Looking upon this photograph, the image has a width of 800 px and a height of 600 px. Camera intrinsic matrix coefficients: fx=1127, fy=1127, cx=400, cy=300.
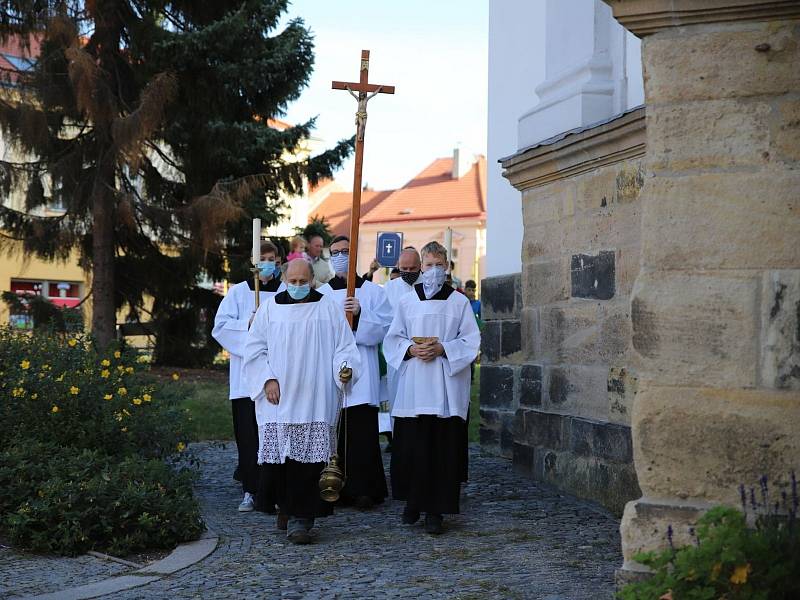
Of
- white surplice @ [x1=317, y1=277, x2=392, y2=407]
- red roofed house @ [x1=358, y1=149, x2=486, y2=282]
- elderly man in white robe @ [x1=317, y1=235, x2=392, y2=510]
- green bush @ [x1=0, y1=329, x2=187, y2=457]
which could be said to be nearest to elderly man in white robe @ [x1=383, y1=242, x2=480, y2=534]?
elderly man in white robe @ [x1=317, y1=235, x2=392, y2=510]

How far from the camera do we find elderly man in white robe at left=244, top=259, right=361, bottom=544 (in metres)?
6.93

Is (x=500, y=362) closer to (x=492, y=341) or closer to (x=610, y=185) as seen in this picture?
(x=492, y=341)

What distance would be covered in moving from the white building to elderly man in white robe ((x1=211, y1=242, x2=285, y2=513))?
2473 mm

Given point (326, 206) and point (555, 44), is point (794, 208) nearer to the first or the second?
point (555, 44)

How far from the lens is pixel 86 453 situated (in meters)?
7.01

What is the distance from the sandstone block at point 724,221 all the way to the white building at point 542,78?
3.91 meters

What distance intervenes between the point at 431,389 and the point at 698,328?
10.3 ft

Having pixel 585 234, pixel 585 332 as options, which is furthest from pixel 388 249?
pixel 585 332

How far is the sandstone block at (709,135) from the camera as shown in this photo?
14.1 ft

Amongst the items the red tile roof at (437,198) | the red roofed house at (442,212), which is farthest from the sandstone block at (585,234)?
the red tile roof at (437,198)

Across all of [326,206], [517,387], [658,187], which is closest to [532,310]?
[517,387]

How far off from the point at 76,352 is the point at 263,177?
979 centimetres

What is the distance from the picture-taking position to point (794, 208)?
424 cm

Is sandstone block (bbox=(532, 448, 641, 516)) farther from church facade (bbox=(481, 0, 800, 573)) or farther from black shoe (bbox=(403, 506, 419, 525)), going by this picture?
church facade (bbox=(481, 0, 800, 573))
